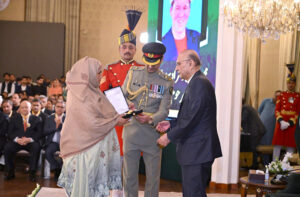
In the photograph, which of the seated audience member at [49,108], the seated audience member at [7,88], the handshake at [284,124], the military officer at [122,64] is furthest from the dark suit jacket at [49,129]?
the seated audience member at [7,88]

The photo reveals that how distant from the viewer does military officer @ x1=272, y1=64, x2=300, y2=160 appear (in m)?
8.18

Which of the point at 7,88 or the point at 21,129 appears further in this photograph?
the point at 7,88

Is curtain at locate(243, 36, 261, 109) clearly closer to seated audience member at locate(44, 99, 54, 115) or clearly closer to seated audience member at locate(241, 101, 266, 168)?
seated audience member at locate(241, 101, 266, 168)

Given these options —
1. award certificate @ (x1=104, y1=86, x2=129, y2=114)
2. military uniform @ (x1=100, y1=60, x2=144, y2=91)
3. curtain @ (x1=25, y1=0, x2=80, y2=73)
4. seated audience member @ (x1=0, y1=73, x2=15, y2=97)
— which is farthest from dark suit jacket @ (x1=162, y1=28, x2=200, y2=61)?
curtain @ (x1=25, y1=0, x2=80, y2=73)

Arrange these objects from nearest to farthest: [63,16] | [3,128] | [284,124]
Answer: [3,128]
[284,124]
[63,16]

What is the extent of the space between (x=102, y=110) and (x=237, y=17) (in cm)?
343

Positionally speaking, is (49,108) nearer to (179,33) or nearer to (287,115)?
(179,33)

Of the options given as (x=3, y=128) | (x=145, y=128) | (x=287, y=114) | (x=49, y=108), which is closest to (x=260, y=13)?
(x=287, y=114)

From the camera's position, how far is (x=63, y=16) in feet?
49.5

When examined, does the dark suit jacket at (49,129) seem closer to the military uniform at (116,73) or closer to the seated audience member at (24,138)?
the seated audience member at (24,138)

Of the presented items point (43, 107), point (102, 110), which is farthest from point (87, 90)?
point (43, 107)

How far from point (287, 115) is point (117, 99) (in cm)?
506

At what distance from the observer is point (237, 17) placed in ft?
21.2

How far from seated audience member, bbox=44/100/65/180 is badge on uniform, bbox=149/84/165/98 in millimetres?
2810
